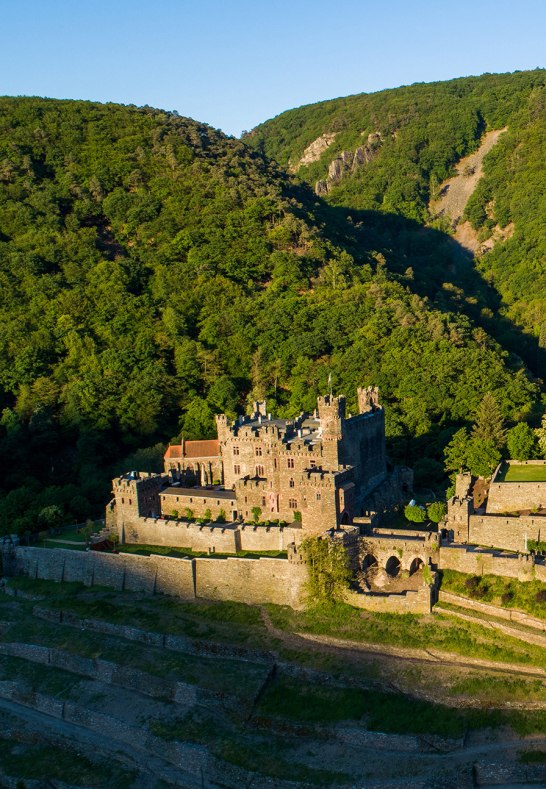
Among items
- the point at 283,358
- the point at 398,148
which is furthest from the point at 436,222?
the point at 283,358

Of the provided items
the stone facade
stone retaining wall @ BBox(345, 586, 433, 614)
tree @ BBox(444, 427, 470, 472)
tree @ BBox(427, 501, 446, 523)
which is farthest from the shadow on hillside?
stone retaining wall @ BBox(345, 586, 433, 614)

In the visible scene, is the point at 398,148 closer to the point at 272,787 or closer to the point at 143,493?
the point at 143,493

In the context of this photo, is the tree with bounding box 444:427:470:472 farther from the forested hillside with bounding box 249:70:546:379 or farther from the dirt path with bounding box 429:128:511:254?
the dirt path with bounding box 429:128:511:254

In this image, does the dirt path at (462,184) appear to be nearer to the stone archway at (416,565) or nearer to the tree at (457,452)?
the tree at (457,452)

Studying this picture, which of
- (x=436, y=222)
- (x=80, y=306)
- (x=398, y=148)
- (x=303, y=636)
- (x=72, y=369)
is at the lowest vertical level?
(x=303, y=636)

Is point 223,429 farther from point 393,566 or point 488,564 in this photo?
point 488,564
